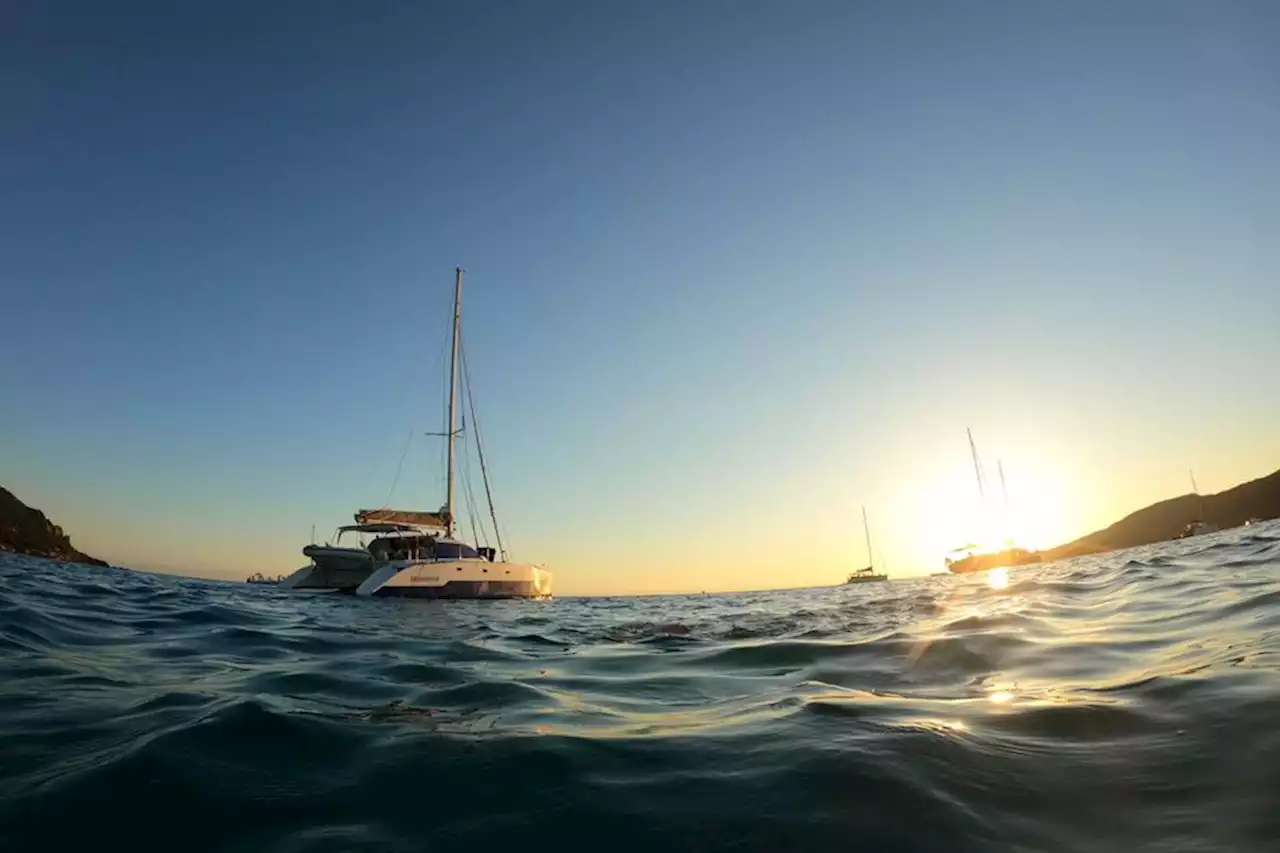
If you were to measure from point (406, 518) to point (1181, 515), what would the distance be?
5956 inches

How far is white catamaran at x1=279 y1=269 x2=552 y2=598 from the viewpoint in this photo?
27.9 m

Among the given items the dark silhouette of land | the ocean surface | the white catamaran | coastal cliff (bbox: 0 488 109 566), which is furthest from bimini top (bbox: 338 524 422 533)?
the dark silhouette of land

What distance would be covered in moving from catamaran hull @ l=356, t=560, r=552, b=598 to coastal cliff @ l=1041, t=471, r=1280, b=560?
3206 inches

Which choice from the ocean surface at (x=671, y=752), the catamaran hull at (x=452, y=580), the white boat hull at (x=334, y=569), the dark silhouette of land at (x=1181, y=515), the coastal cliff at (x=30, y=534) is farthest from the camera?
the dark silhouette of land at (x=1181, y=515)

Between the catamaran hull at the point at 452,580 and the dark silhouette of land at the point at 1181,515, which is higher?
the dark silhouette of land at the point at 1181,515

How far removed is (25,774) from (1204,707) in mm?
5394

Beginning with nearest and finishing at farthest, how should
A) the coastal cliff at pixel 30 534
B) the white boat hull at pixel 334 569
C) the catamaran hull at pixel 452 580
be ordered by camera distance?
1. the catamaran hull at pixel 452 580
2. the white boat hull at pixel 334 569
3. the coastal cliff at pixel 30 534

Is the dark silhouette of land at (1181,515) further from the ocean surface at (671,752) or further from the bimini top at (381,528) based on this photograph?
the ocean surface at (671,752)

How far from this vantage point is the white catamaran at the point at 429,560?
91.6ft

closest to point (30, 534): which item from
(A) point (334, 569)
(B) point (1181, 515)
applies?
(A) point (334, 569)

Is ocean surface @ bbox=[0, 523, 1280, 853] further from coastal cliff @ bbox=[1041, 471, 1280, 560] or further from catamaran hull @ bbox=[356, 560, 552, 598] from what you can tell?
coastal cliff @ bbox=[1041, 471, 1280, 560]

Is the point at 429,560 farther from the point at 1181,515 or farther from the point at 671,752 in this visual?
the point at 1181,515

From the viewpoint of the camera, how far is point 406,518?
35.2m

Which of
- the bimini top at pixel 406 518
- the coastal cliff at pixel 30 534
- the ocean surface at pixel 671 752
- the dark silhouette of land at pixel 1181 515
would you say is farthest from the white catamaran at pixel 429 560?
the dark silhouette of land at pixel 1181 515
